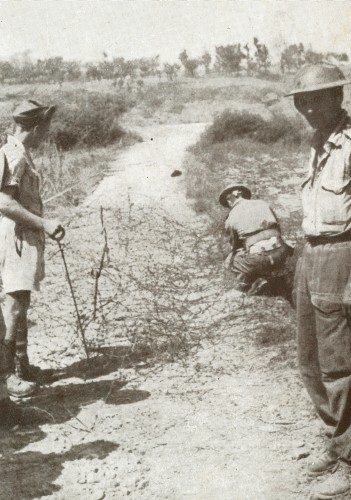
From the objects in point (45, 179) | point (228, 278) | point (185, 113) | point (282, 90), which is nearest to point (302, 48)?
point (282, 90)

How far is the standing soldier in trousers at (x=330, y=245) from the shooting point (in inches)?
113

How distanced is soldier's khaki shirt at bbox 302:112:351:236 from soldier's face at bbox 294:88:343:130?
56 millimetres

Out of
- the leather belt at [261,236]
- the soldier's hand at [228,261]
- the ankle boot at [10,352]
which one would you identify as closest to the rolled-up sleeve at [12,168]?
the ankle boot at [10,352]

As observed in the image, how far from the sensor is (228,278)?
7.22 meters

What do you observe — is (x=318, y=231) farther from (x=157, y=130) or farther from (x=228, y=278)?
(x=157, y=130)

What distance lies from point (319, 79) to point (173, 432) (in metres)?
2.18

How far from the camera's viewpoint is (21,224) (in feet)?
13.8

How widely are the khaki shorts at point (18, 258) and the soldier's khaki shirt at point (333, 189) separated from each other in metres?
2.02

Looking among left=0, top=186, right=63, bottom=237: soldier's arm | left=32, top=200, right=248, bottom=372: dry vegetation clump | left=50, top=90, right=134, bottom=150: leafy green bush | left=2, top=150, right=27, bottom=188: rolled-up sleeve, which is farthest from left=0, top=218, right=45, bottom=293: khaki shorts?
left=50, top=90, right=134, bottom=150: leafy green bush

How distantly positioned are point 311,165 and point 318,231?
37cm

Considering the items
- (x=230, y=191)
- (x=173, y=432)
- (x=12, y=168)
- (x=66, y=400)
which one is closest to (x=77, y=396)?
(x=66, y=400)

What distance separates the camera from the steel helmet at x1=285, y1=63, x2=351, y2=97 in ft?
9.31

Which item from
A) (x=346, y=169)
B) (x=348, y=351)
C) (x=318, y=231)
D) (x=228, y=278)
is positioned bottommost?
→ (x=228, y=278)

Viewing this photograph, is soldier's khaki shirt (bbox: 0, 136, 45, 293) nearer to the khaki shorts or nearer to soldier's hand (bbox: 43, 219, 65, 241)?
the khaki shorts
